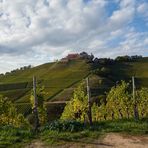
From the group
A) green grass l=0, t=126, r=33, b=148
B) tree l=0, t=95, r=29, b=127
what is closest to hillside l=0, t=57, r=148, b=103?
tree l=0, t=95, r=29, b=127

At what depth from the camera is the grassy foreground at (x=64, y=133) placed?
26.0 meters

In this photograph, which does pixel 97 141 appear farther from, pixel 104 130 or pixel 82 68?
pixel 82 68

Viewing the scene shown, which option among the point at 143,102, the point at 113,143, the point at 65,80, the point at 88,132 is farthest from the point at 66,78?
the point at 113,143

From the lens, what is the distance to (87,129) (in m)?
28.5

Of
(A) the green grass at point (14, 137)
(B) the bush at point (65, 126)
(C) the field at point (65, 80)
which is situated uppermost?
(C) the field at point (65, 80)

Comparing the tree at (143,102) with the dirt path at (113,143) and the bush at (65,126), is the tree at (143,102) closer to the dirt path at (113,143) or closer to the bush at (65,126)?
the bush at (65,126)

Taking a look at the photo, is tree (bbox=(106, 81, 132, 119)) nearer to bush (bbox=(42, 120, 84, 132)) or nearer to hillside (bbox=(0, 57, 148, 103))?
bush (bbox=(42, 120, 84, 132))

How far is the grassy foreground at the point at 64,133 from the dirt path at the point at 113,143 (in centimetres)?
52

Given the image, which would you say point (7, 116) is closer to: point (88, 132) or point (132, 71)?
point (88, 132)

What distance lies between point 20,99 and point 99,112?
193ft

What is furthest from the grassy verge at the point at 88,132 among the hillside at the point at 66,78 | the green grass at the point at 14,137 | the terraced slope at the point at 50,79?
the terraced slope at the point at 50,79

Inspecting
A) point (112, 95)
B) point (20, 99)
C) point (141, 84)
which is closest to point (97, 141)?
point (112, 95)

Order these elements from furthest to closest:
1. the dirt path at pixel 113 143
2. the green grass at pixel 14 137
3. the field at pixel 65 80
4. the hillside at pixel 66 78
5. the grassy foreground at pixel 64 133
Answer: the hillside at pixel 66 78
the field at pixel 65 80
the grassy foreground at pixel 64 133
the green grass at pixel 14 137
the dirt path at pixel 113 143

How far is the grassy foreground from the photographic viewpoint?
26.0 m
